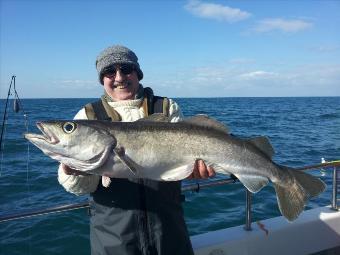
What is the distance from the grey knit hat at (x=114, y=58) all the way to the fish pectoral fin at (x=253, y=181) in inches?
66.6

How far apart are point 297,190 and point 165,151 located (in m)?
1.53

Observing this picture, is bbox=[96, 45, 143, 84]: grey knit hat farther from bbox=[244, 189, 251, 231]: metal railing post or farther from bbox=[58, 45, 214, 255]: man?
bbox=[244, 189, 251, 231]: metal railing post

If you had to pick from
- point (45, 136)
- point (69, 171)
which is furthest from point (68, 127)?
point (69, 171)

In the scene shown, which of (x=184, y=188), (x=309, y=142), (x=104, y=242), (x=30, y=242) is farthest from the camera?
(x=309, y=142)

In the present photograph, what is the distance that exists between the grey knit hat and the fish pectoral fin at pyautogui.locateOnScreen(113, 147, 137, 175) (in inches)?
39.0

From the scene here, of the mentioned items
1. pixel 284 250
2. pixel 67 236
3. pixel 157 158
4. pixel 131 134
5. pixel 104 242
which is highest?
pixel 131 134

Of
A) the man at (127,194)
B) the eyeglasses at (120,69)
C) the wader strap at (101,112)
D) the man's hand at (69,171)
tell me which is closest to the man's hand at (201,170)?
the man at (127,194)

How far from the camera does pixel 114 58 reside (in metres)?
3.94

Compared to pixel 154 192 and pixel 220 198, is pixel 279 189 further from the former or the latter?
pixel 220 198

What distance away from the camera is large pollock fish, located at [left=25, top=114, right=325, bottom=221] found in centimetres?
351

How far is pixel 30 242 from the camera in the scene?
9.15 m

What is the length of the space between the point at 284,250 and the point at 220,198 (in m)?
6.13

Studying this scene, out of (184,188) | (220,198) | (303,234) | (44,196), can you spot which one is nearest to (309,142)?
(220,198)

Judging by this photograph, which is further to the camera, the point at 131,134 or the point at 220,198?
the point at 220,198
